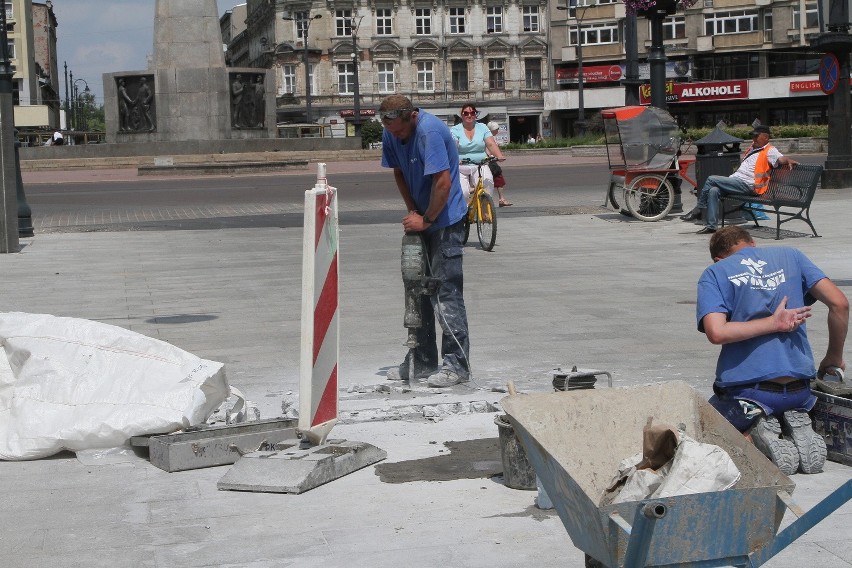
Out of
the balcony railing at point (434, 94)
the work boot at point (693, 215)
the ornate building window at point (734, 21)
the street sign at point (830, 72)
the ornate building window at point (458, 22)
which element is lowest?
the work boot at point (693, 215)

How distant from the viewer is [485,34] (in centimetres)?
10019

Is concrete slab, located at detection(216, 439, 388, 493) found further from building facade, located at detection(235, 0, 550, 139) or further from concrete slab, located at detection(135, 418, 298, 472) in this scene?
building facade, located at detection(235, 0, 550, 139)

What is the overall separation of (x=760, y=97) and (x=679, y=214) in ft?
222

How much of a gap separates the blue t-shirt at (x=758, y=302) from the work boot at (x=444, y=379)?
7.96 feet

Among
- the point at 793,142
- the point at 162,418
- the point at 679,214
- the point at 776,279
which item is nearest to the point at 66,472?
the point at 162,418

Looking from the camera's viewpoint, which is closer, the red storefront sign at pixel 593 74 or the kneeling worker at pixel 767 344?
the kneeling worker at pixel 767 344

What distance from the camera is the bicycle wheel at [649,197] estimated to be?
18.9 m

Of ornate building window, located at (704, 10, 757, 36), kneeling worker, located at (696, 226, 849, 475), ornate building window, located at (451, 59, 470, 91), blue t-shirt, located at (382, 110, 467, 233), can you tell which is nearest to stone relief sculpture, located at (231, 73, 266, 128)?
blue t-shirt, located at (382, 110, 467, 233)

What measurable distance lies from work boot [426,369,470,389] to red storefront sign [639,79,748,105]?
78689 mm

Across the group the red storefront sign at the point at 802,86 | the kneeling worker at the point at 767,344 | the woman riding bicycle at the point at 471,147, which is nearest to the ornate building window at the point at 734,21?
the red storefront sign at the point at 802,86

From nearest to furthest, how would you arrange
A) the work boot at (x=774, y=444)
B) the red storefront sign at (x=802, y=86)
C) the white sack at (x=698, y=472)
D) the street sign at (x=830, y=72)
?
the white sack at (x=698, y=472) → the work boot at (x=774, y=444) → the street sign at (x=830, y=72) → the red storefront sign at (x=802, y=86)

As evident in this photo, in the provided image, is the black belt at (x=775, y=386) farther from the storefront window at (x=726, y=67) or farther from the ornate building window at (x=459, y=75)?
the ornate building window at (x=459, y=75)

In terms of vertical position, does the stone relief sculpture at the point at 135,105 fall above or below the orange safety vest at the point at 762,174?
above

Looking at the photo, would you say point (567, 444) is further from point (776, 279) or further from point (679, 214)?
point (679, 214)
